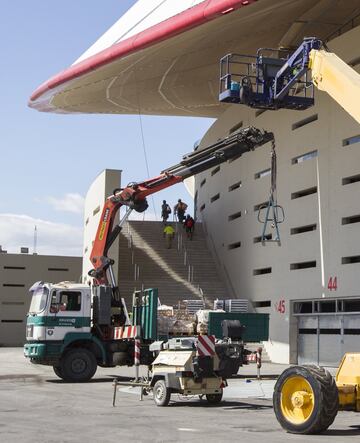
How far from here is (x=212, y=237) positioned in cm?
4431

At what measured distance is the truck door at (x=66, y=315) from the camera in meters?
22.7

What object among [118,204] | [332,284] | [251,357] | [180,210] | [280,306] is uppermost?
[180,210]

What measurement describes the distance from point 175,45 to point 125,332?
570 inches

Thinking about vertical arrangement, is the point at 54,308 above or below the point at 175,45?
below

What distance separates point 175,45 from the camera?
3241 centimetres

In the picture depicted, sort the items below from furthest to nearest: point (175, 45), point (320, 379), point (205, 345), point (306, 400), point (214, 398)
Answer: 1. point (175, 45)
2. point (214, 398)
3. point (205, 345)
4. point (306, 400)
5. point (320, 379)

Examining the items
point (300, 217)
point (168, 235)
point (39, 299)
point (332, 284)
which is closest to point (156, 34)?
point (300, 217)

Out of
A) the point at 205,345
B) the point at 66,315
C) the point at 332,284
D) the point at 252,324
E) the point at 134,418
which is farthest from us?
the point at 332,284

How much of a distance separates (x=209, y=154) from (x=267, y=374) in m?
7.73

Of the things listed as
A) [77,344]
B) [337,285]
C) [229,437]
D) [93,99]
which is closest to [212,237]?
[93,99]

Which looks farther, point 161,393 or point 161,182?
point 161,182

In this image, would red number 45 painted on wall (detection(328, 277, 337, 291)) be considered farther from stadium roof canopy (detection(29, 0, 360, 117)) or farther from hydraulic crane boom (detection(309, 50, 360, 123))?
hydraulic crane boom (detection(309, 50, 360, 123))

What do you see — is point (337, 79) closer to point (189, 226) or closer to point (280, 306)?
point (280, 306)

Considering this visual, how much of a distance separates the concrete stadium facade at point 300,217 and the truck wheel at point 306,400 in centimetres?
1691
